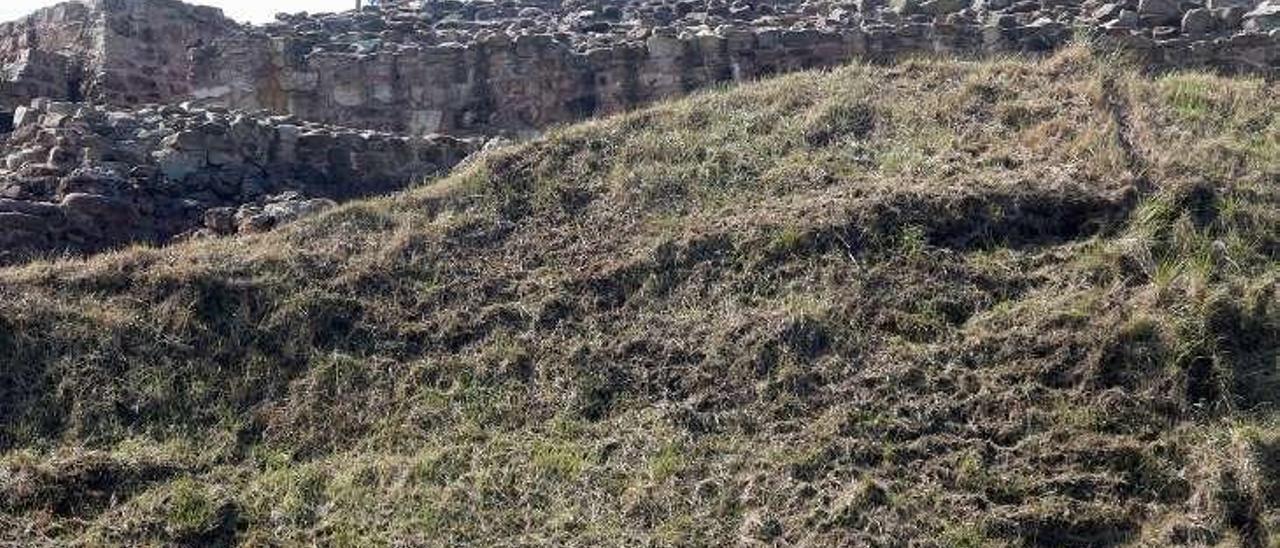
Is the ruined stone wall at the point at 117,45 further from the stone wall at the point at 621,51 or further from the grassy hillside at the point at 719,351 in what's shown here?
the grassy hillside at the point at 719,351

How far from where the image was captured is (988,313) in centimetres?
762

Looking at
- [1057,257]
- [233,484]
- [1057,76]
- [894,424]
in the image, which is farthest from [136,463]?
[1057,76]

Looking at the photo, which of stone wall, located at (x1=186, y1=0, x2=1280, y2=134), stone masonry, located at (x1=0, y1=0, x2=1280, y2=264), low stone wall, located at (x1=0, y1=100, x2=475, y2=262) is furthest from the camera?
stone wall, located at (x1=186, y1=0, x2=1280, y2=134)

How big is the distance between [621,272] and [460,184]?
1.62 metres

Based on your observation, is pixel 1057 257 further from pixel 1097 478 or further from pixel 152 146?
pixel 152 146

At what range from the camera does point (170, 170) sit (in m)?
A: 10.5

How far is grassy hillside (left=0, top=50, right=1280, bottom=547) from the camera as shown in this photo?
21.9 ft

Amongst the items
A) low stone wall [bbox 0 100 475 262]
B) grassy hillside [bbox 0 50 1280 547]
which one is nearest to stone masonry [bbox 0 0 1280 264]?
low stone wall [bbox 0 100 475 262]

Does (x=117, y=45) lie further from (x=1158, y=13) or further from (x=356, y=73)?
(x=1158, y=13)

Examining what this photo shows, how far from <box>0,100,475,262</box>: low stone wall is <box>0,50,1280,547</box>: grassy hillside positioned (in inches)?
39.3

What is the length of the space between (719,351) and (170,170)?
468cm

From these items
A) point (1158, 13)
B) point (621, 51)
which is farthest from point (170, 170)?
point (1158, 13)

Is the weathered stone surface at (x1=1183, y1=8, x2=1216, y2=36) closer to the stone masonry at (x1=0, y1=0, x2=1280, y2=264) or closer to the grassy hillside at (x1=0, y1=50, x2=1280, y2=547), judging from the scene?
the stone masonry at (x1=0, y1=0, x2=1280, y2=264)

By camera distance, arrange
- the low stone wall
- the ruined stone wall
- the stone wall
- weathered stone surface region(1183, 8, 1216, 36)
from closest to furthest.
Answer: the low stone wall
weathered stone surface region(1183, 8, 1216, 36)
the stone wall
the ruined stone wall
